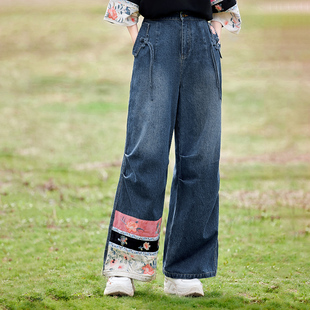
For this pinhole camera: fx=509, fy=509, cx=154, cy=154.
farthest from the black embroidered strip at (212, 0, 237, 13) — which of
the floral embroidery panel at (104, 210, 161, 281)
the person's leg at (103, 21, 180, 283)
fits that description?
the floral embroidery panel at (104, 210, 161, 281)

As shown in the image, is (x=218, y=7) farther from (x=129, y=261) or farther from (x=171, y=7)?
(x=129, y=261)

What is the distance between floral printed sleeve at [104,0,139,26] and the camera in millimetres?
2602

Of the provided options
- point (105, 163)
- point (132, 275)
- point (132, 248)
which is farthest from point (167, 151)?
point (105, 163)

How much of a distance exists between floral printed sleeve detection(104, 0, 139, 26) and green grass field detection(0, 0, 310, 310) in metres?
1.44

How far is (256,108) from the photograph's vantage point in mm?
10188

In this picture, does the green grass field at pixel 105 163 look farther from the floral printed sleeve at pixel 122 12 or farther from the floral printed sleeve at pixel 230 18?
the floral printed sleeve at pixel 122 12

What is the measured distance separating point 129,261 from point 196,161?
63cm

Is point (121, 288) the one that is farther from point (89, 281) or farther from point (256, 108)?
point (256, 108)

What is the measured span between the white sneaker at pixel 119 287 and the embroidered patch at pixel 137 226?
26 centimetres

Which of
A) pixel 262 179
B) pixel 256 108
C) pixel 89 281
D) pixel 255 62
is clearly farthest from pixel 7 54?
pixel 89 281

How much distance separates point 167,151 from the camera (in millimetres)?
2635

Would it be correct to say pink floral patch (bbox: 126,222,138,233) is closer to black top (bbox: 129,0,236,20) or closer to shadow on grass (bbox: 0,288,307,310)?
shadow on grass (bbox: 0,288,307,310)

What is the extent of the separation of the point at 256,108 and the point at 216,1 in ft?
25.2

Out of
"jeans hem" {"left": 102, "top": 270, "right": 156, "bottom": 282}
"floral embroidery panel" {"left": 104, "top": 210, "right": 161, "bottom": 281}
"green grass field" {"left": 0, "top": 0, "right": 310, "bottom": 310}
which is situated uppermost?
"floral embroidery panel" {"left": 104, "top": 210, "right": 161, "bottom": 281}
